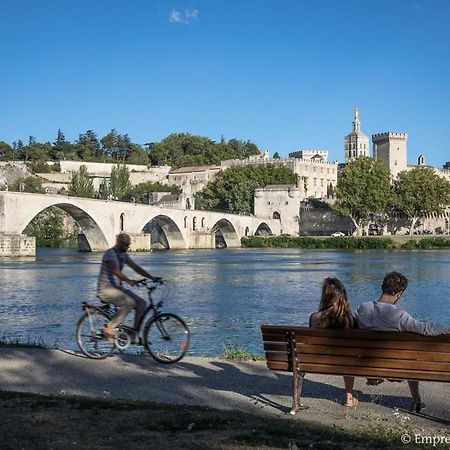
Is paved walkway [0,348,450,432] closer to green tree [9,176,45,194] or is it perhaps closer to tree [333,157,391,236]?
tree [333,157,391,236]

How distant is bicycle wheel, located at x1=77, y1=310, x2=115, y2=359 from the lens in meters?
8.18

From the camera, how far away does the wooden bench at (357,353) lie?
540 cm

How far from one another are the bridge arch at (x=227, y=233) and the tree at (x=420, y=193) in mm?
17203

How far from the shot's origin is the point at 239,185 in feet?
295

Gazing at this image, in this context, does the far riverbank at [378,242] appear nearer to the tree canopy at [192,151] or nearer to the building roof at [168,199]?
the building roof at [168,199]

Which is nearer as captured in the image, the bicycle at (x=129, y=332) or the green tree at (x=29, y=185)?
the bicycle at (x=129, y=332)

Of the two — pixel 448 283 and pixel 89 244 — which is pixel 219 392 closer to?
pixel 448 283

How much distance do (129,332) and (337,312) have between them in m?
3.03

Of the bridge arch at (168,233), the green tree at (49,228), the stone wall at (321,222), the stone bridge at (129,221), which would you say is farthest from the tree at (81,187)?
the stone wall at (321,222)

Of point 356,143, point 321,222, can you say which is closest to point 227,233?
point 321,222

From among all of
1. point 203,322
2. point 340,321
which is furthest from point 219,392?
point 203,322

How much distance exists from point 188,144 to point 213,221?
51.4 m

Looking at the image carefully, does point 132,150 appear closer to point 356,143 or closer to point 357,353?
point 356,143

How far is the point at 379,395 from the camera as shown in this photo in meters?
6.49
